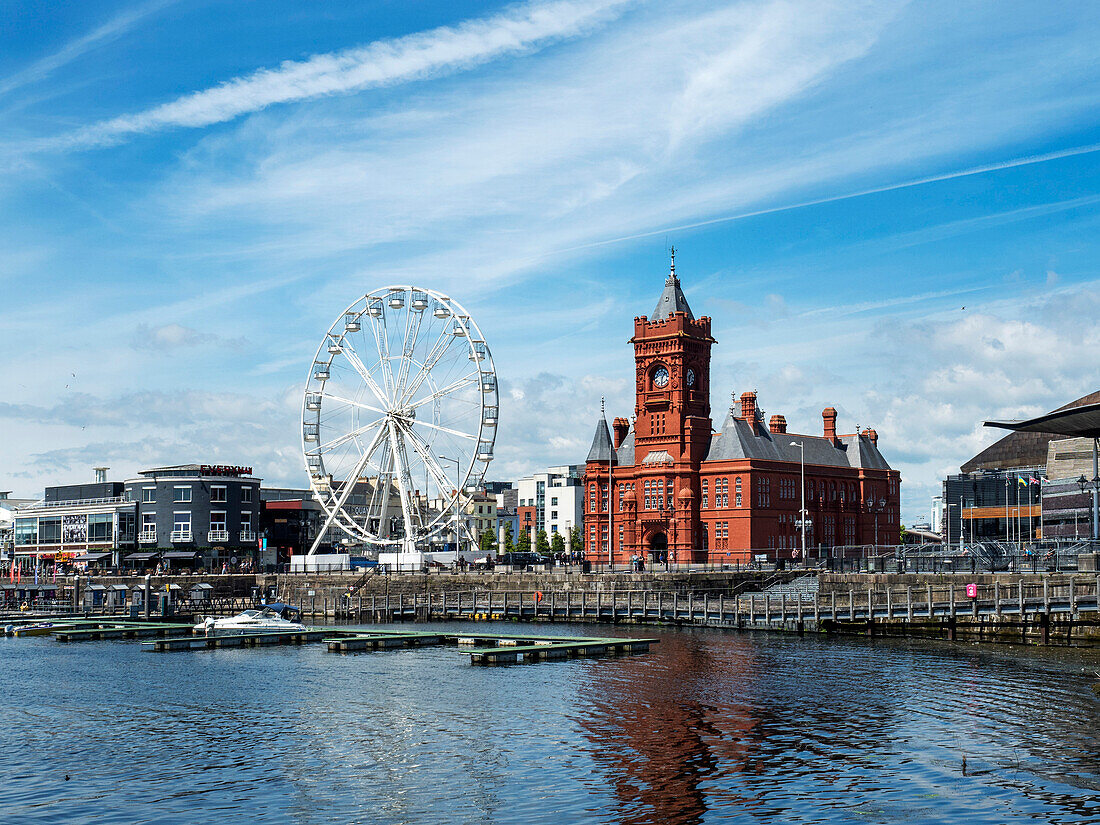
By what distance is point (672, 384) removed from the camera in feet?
363

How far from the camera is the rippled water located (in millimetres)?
28000

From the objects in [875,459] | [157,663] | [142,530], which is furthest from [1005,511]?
[157,663]

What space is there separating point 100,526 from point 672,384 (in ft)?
237

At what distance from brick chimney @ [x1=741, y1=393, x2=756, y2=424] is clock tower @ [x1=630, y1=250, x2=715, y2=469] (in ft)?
12.6

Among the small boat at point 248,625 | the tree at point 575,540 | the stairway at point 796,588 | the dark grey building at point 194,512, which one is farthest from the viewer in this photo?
the tree at point 575,540

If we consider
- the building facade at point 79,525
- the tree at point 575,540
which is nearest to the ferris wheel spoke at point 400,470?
the building facade at point 79,525

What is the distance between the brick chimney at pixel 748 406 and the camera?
11438 cm

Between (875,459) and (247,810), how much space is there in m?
107

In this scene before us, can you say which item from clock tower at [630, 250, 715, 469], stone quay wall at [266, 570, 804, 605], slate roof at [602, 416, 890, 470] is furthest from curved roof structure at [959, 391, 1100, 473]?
stone quay wall at [266, 570, 804, 605]

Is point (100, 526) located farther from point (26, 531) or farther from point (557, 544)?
point (557, 544)

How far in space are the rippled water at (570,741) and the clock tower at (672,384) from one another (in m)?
53.5

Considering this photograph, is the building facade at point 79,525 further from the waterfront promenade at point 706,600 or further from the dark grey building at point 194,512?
the waterfront promenade at point 706,600

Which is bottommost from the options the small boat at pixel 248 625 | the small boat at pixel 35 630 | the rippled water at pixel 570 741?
the small boat at pixel 35 630

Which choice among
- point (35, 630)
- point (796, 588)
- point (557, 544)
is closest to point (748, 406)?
point (796, 588)
